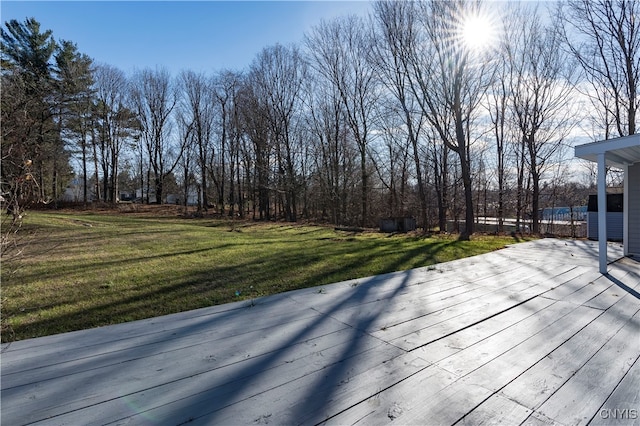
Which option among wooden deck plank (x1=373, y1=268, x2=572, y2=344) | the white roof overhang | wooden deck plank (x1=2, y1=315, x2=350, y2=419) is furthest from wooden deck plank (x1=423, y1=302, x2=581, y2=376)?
Result: the white roof overhang

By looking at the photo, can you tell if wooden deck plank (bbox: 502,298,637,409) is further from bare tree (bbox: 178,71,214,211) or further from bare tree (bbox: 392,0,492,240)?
bare tree (bbox: 178,71,214,211)

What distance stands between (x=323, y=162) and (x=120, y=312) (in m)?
16.9

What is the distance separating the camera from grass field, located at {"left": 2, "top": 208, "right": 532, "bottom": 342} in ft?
9.18

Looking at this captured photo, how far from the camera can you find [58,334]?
2318 mm

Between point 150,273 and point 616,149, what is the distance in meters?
6.78

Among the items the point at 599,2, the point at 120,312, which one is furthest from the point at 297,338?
the point at 599,2

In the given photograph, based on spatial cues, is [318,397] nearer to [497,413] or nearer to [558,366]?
[497,413]

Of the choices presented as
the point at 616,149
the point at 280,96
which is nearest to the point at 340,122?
the point at 280,96

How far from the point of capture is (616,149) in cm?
445

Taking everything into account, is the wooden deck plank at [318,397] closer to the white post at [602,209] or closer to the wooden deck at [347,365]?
the wooden deck at [347,365]

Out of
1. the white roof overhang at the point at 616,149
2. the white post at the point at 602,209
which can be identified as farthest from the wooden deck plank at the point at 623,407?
the white roof overhang at the point at 616,149

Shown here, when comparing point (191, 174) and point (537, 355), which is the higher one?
point (191, 174)

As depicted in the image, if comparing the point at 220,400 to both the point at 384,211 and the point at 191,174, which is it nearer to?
the point at 384,211

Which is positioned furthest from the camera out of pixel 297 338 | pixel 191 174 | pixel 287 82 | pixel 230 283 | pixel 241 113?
pixel 191 174
